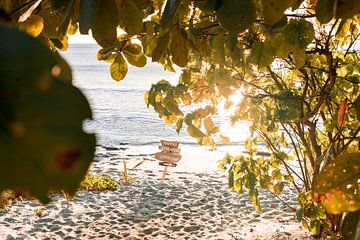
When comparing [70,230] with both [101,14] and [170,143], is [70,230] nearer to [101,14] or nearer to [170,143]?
[170,143]

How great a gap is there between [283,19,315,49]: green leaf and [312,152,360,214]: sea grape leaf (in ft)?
3.01

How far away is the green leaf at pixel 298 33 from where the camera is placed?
48.3 inches

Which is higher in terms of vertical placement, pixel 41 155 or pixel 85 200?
Result: pixel 41 155

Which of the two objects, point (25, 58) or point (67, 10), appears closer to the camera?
point (25, 58)

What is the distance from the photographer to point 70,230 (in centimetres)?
563

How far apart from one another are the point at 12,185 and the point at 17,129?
2 centimetres

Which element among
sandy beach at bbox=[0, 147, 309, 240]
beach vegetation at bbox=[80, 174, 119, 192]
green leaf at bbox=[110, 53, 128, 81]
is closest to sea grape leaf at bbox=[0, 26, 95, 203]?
green leaf at bbox=[110, 53, 128, 81]

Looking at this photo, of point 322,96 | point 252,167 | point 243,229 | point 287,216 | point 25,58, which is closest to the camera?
point 25,58

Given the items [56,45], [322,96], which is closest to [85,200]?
[322,96]

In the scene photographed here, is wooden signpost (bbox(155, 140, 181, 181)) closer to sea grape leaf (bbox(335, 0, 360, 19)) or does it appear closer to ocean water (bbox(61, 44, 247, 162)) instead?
ocean water (bbox(61, 44, 247, 162))

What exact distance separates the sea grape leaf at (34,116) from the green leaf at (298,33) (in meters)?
1.16

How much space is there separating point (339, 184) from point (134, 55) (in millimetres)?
850

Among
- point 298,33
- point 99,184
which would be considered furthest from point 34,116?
point 99,184

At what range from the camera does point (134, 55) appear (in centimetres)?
113
